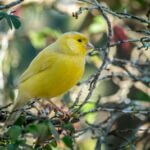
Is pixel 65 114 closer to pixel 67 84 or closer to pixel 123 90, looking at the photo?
pixel 67 84

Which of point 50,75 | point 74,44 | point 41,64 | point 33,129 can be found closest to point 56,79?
point 50,75

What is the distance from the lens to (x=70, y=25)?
7.62 m

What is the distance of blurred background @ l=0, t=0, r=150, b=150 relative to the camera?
5426 millimetres

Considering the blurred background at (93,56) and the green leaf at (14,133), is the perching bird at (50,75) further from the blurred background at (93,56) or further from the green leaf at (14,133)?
the green leaf at (14,133)

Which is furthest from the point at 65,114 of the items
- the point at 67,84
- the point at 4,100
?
the point at 4,100

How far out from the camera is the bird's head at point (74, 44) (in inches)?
171

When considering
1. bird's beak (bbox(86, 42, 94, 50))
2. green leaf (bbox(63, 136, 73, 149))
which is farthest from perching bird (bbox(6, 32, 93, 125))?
green leaf (bbox(63, 136, 73, 149))

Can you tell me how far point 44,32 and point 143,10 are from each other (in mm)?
1154

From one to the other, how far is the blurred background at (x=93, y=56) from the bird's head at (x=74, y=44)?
57 centimetres

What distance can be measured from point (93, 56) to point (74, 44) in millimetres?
1271

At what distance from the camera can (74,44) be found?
14.4 ft

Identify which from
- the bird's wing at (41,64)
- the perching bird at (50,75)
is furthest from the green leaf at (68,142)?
the bird's wing at (41,64)

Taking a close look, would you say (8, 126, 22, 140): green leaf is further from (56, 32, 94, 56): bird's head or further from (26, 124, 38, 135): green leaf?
(56, 32, 94, 56): bird's head

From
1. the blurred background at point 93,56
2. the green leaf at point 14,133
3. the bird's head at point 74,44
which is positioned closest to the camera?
the green leaf at point 14,133
